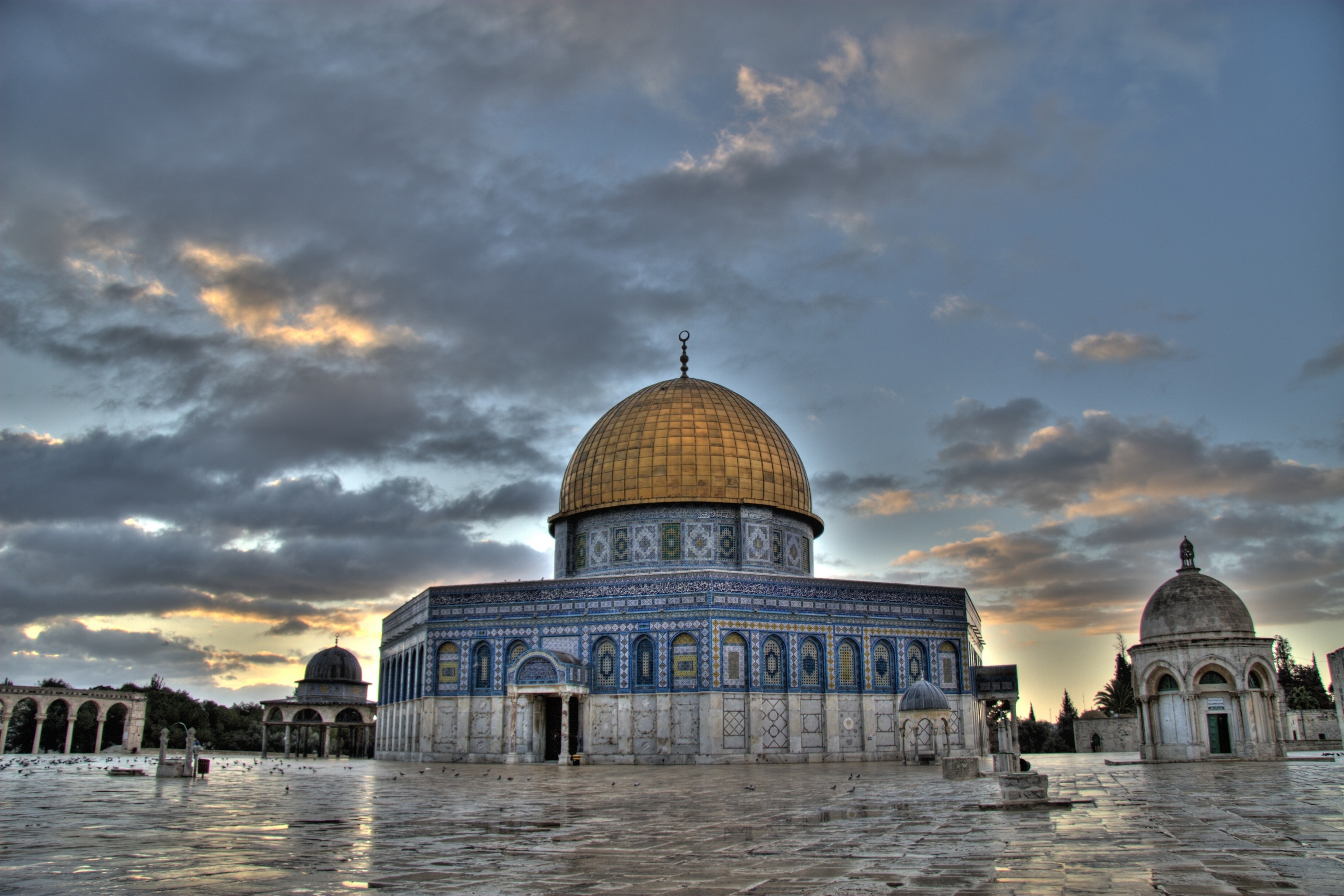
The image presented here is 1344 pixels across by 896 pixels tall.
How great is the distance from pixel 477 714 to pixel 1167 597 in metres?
24.5

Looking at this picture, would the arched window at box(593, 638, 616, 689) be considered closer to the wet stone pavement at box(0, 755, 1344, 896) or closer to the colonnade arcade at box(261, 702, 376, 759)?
the wet stone pavement at box(0, 755, 1344, 896)

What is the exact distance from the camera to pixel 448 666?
122 ft

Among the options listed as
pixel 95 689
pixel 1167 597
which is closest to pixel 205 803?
pixel 1167 597

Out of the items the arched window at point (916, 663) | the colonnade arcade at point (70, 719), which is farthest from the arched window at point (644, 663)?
the colonnade arcade at point (70, 719)

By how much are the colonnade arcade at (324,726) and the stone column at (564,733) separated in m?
19.8

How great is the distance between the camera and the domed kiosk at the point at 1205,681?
108 feet

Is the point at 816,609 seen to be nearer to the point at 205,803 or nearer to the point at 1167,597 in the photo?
the point at 1167,597

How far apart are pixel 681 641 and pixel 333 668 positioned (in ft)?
99.9

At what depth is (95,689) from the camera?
60406mm

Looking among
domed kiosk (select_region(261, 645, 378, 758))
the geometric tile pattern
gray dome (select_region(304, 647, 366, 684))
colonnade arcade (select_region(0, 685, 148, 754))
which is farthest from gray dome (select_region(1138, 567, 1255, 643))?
colonnade arcade (select_region(0, 685, 148, 754))

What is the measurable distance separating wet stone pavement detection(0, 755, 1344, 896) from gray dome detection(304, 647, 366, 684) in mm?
39693

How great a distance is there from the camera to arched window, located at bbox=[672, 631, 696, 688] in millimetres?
34562

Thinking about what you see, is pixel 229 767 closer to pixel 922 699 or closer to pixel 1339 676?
pixel 922 699

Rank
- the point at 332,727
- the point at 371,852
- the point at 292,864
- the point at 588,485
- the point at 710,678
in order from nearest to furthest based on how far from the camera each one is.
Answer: the point at 292,864 → the point at 371,852 → the point at 710,678 → the point at 588,485 → the point at 332,727
